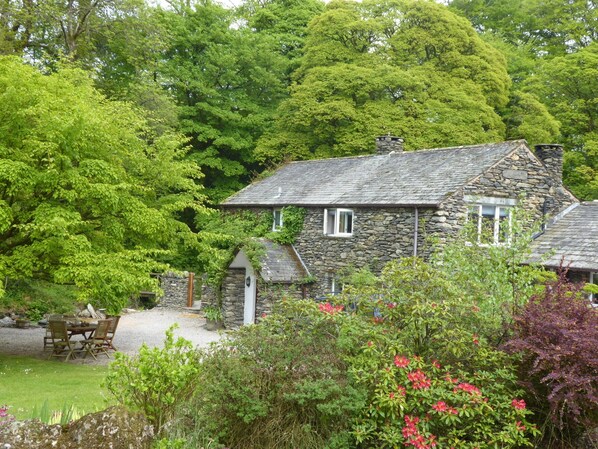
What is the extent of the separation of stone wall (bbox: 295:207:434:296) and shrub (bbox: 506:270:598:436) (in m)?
10.0

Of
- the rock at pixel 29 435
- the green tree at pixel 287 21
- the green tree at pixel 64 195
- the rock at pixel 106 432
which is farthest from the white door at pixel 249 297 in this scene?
the green tree at pixel 287 21

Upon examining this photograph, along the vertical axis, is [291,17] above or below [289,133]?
above

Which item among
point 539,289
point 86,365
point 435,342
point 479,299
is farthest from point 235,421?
point 86,365

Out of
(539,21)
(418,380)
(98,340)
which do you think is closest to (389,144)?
(98,340)

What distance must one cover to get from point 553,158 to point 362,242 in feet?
23.8

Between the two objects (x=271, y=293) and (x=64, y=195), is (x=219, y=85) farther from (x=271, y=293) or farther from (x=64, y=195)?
(x=64, y=195)

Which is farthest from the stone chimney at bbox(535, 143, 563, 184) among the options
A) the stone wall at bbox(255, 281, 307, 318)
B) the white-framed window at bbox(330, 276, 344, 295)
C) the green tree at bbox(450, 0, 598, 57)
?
the green tree at bbox(450, 0, 598, 57)

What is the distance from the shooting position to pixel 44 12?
26172 millimetres

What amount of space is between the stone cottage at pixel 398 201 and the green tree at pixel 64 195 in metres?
7.50

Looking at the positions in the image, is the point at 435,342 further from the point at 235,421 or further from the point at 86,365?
the point at 86,365

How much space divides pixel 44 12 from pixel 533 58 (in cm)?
2881

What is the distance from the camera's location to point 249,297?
22.3 m

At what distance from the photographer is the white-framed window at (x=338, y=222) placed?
2102 cm

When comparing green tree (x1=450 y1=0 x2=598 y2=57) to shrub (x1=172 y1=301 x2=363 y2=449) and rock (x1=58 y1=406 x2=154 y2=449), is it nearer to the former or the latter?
shrub (x1=172 y1=301 x2=363 y2=449)
